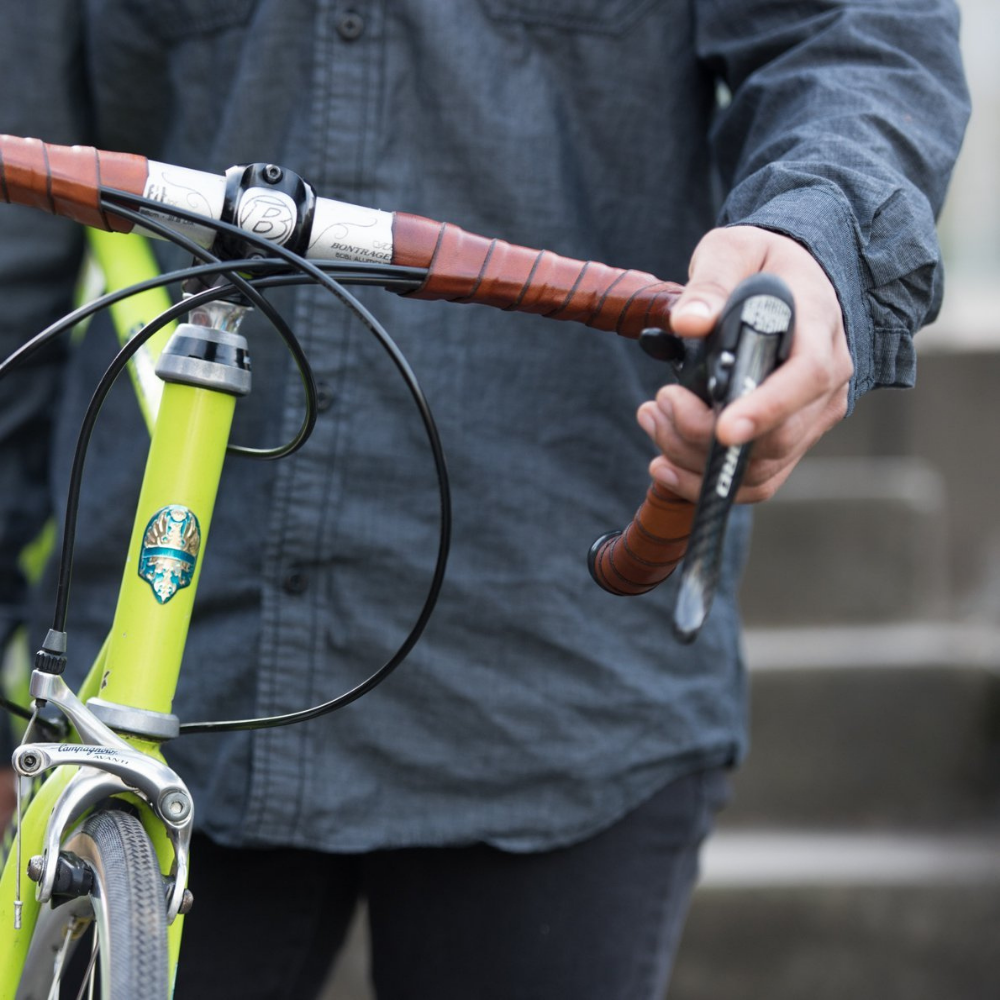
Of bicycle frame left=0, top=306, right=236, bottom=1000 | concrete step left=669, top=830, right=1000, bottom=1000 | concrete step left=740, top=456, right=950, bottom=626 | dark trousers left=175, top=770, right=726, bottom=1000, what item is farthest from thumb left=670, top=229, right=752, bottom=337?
concrete step left=740, top=456, right=950, bottom=626

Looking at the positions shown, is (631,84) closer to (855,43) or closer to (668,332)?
(855,43)

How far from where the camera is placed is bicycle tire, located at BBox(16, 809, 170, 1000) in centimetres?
59

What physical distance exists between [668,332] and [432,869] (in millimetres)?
575

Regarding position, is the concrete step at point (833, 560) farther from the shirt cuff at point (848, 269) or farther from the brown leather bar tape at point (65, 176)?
the brown leather bar tape at point (65, 176)

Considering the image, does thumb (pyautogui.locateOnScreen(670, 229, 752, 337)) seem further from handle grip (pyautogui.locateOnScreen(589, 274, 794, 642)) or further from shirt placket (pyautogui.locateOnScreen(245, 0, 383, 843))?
shirt placket (pyautogui.locateOnScreen(245, 0, 383, 843))

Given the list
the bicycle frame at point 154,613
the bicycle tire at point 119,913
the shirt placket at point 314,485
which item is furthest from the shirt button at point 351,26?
the bicycle tire at point 119,913

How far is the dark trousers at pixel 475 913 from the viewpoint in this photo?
98 centimetres

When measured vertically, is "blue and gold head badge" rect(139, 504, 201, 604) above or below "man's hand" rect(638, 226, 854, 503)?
below

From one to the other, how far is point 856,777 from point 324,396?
Answer: 1777mm

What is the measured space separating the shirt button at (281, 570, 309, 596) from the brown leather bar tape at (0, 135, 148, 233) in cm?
37

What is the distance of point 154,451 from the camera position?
2.29ft

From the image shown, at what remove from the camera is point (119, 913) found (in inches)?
23.7

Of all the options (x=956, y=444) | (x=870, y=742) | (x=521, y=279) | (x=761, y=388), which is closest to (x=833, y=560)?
(x=870, y=742)

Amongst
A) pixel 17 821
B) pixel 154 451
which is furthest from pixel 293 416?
pixel 17 821
